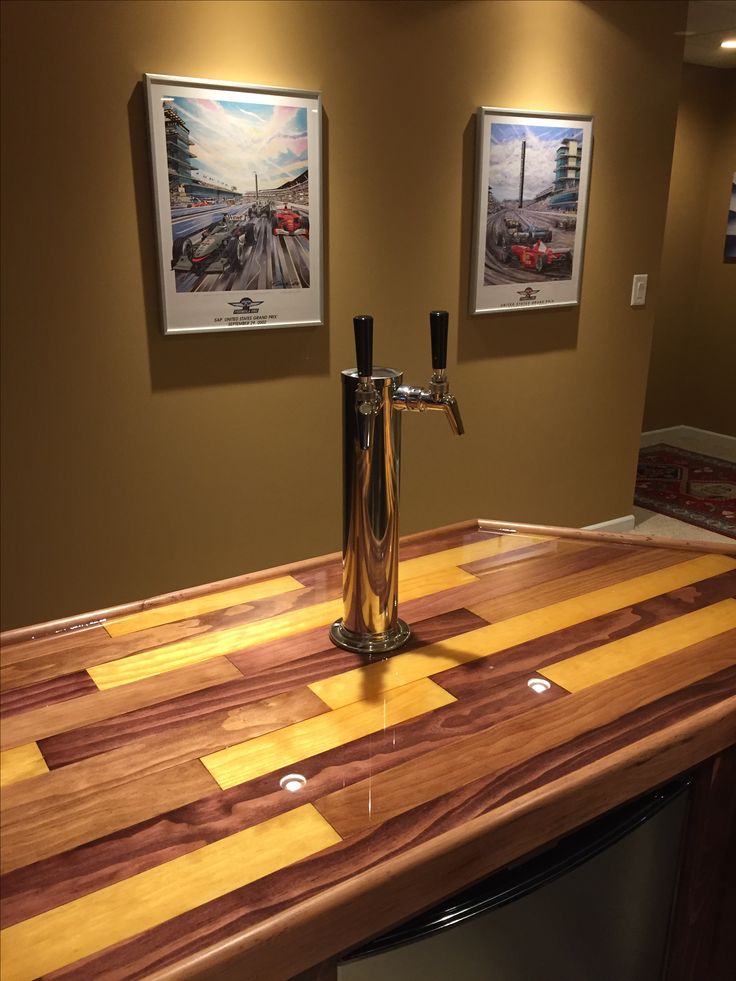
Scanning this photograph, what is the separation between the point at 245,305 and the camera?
2.63 meters

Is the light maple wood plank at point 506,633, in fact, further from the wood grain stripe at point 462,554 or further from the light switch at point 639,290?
the light switch at point 639,290

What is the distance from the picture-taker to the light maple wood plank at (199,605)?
1.23 metres

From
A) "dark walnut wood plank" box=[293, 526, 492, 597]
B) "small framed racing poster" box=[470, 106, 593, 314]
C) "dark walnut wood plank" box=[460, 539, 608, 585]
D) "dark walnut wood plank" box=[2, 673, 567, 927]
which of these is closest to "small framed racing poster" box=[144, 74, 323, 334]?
"small framed racing poster" box=[470, 106, 593, 314]

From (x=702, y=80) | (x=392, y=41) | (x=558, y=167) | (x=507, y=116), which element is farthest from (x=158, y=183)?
(x=702, y=80)

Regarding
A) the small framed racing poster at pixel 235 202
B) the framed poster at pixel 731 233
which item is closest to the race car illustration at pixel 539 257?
the small framed racing poster at pixel 235 202

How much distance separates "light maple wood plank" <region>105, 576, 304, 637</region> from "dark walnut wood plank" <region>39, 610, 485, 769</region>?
0.16 meters

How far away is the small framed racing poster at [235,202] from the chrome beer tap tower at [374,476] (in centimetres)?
157

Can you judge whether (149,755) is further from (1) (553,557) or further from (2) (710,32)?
(2) (710,32)

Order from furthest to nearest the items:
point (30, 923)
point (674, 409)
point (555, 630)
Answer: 1. point (674, 409)
2. point (555, 630)
3. point (30, 923)

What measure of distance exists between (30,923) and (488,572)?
34.9 inches

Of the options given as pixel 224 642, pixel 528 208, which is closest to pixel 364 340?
pixel 224 642

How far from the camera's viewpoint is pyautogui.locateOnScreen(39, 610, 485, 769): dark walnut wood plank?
952 mm

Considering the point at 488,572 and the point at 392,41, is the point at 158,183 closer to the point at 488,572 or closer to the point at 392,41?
the point at 392,41

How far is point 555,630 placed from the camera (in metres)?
1.22
